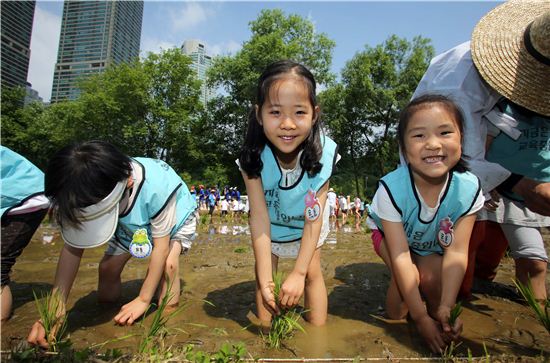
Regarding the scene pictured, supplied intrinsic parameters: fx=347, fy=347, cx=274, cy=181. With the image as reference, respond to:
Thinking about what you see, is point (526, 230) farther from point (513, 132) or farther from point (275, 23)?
point (275, 23)

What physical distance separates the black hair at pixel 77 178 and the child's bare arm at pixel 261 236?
94 centimetres

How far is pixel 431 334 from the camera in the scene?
196 centimetres

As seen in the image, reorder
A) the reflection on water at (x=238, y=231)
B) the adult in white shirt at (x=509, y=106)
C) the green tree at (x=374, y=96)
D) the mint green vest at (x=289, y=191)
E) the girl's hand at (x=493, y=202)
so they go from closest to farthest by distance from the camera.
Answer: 1. the adult in white shirt at (x=509, y=106)
2. the mint green vest at (x=289, y=191)
3. the girl's hand at (x=493, y=202)
4. the reflection on water at (x=238, y=231)
5. the green tree at (x=374, y=96)

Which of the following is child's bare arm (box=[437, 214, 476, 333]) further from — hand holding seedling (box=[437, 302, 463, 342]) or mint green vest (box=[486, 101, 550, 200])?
mint green vest (box=[486, 101, 550, 200])

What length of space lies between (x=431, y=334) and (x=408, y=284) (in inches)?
12.1

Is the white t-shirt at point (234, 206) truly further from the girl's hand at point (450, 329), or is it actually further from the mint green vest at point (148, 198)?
the girl's hand at point (450, 329)

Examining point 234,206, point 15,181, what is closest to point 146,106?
point 234,206

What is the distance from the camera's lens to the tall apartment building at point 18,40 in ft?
189

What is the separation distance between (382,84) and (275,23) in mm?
10744

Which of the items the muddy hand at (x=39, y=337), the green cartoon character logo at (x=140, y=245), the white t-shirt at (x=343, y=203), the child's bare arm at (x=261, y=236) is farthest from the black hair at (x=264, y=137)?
the white t-shirt at (x=343, y=203)

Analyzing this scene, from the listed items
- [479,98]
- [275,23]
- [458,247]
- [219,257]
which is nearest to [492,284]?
[458,247]

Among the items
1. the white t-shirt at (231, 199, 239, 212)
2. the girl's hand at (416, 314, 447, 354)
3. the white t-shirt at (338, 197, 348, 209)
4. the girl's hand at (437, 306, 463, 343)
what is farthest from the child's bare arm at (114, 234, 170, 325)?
the white t-shirt at (231, 199, 239, 212)

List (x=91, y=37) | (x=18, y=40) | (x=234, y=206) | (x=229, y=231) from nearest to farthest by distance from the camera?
1. (x=229, y=231)
2. (x=234, y=206)
3. (x=18, y=40)
4. (x=91, y=37)

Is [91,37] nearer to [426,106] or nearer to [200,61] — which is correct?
[200,61]
